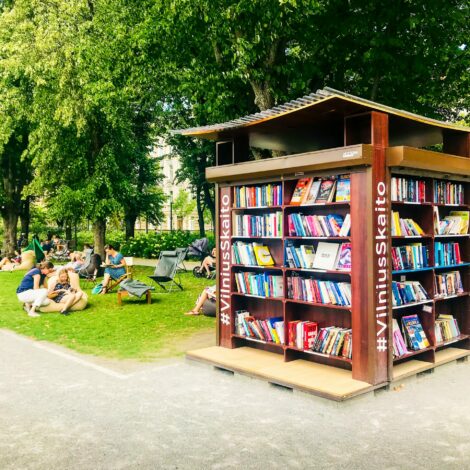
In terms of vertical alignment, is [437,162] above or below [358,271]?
above

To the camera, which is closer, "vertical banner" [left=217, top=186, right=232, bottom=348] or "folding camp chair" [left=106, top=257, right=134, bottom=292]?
"vertical banner" [left=217, top=186, right=232, bottom=348]

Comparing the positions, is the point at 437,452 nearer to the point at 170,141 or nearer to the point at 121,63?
the point at 121,63

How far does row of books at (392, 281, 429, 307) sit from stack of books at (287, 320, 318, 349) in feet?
3.71

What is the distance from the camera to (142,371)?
24.9 feet

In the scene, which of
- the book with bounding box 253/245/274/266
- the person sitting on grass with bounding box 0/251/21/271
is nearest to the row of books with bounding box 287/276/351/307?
the book with bounding box 253/245/274/266

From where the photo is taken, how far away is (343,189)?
7070 mm

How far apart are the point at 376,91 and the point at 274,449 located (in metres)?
11.9

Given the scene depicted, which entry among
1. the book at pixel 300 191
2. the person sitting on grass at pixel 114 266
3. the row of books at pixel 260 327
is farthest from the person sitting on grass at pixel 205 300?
the book at pixel 300 191

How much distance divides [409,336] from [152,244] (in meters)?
22.9

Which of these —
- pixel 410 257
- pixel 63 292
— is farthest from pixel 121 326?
pixel 410 257

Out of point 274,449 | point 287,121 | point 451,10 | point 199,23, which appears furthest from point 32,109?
point 274,449

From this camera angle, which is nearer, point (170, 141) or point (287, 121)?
point (287, 121)

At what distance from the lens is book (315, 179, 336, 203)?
23.6ft

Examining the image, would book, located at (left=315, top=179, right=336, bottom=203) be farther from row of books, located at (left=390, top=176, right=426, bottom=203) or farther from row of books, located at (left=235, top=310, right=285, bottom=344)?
row of books, located at (left=235, top=310, right=285, bottom=344)
